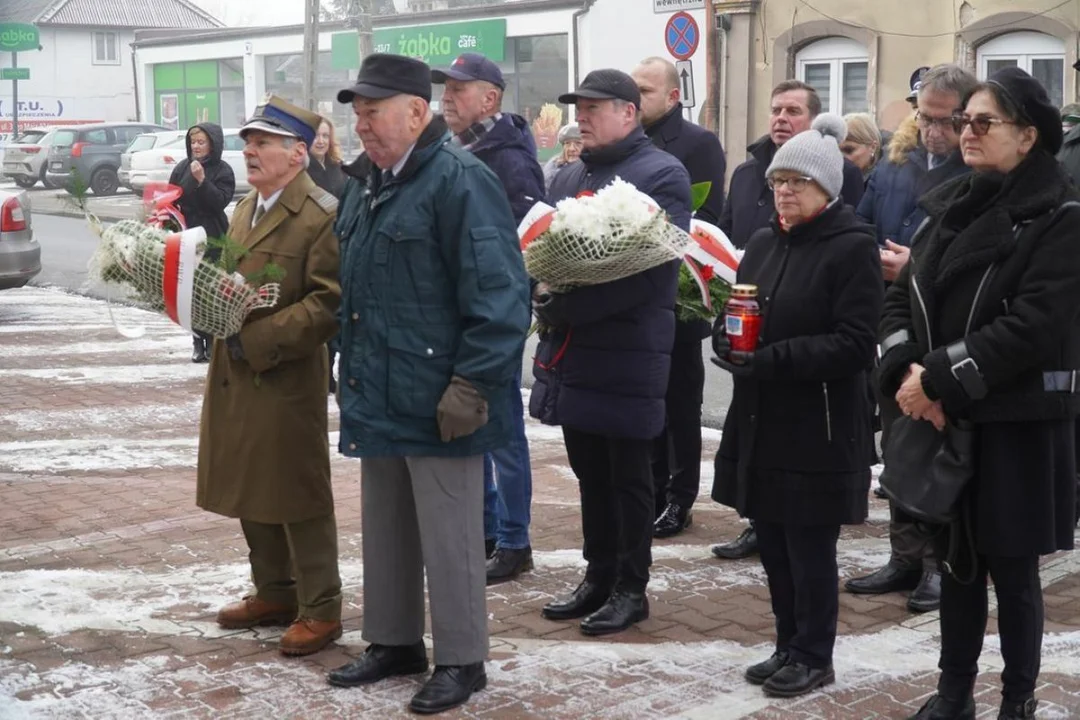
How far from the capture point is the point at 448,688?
194 inches

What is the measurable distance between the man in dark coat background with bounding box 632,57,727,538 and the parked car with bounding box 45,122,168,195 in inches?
1274

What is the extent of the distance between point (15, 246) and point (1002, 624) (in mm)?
12569

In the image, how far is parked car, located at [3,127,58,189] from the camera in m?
38.4

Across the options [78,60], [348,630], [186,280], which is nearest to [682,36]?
[348,630]

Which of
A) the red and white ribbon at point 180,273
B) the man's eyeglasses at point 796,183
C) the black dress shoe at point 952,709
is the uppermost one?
the man's eyeglasses at point 796,183

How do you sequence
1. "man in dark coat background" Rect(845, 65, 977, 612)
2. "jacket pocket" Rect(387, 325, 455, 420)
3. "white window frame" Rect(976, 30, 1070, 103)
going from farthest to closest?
"white window frame" Rect(976, 30, 1070, 103), "man in dark coat background" Rect(845, 65, 977, 612), "jacket pocket" Rect(387, 325, 455, 420)

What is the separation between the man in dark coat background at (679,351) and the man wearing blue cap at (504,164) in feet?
2.60

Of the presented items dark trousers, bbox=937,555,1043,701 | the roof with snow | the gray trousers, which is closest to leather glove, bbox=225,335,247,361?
the gray trousers

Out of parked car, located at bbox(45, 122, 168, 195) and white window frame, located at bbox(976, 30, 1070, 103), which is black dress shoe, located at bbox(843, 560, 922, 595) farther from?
parked car, located at bbox(45, 122, 168, 195)

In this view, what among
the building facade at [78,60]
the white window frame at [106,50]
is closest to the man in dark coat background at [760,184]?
the building facade at [78,60]

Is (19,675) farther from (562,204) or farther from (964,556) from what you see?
(964,556)

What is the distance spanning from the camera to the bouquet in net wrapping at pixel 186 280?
5203mm

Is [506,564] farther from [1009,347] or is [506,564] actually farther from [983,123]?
[983,123]

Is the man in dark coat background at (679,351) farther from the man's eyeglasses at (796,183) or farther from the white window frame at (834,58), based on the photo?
the white window frame at (834,58)
